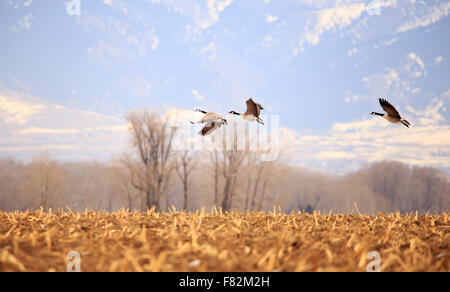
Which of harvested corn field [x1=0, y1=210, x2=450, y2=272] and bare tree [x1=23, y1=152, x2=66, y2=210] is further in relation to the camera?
bare tree [x1=23, y1=152, x2=66, y2=210]

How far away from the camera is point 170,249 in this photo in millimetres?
3604

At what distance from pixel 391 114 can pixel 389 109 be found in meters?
0.14

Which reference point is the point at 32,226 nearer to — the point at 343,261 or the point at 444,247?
the point at 343,261

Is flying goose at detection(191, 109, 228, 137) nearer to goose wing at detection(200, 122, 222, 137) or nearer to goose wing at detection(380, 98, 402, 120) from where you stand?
goose wing at detection(200, 122, 222, 137)

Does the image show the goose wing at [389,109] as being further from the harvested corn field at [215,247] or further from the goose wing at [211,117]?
the goose wing at [211,117]

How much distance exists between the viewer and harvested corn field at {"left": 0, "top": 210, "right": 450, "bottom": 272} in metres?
3.25

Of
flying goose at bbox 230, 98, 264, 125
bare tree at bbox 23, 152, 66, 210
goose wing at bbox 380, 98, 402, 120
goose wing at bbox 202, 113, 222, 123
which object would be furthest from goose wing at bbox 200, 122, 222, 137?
bare tree at bbox 23, 152, 66, 210

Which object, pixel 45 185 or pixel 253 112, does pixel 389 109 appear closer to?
pixel 253 112

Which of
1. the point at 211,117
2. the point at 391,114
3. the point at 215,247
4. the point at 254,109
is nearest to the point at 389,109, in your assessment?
the point at 391,114

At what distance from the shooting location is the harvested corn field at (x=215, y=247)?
10.7 ft

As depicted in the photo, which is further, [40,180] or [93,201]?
[93,201]

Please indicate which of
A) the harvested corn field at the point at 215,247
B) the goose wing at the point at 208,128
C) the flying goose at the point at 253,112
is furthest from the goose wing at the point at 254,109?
the harvested corn field at the point at 215,247
